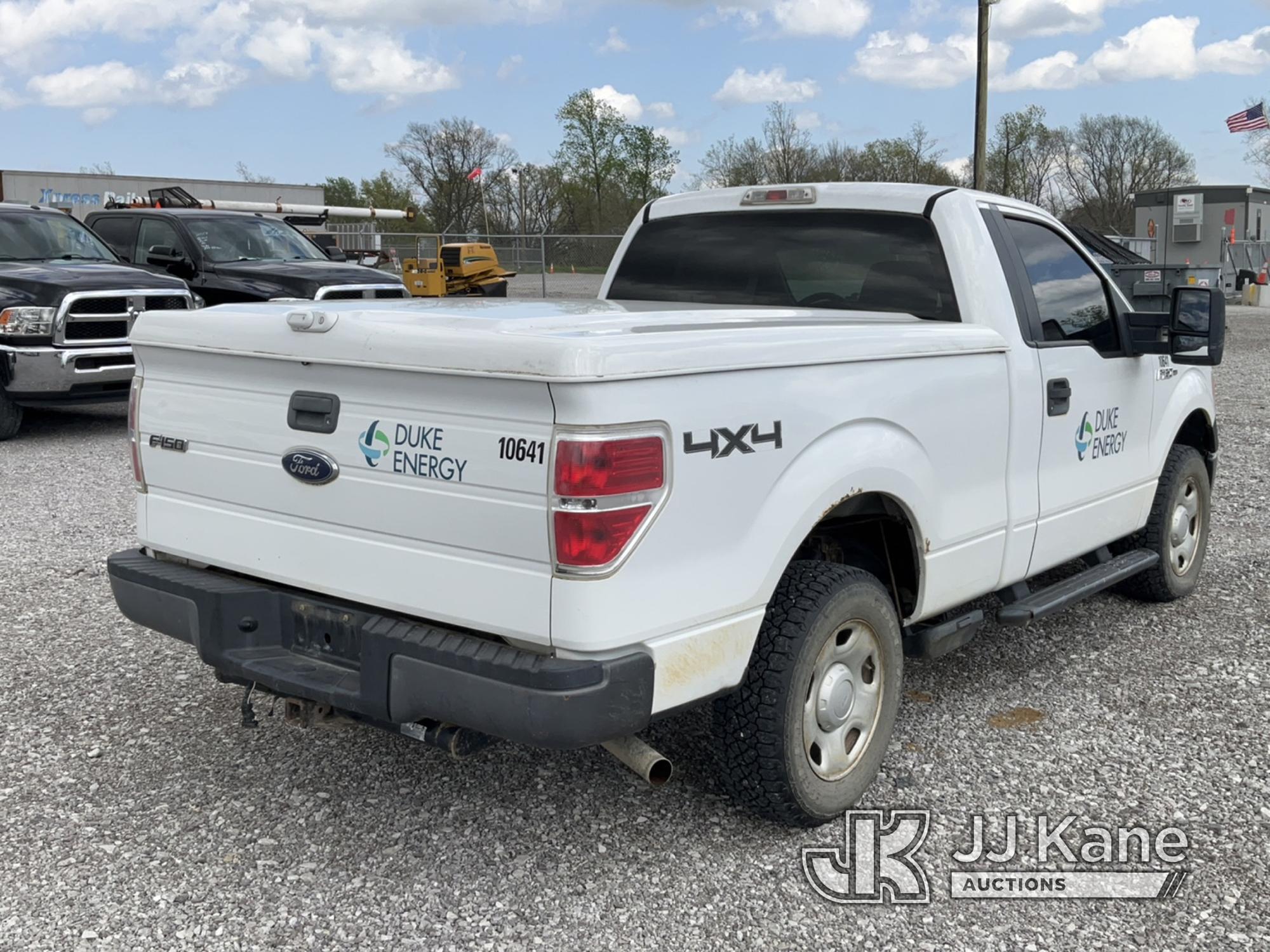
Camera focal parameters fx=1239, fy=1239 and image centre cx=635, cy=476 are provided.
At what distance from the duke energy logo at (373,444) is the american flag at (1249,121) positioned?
37.1m

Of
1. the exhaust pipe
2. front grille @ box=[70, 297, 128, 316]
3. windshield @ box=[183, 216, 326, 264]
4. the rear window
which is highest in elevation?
windshield @ box=[183, 216, 326, 264]

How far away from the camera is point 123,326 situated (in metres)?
11.1

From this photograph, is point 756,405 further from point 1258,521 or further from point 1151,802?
point 1258,521

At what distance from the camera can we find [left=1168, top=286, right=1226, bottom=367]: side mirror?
16.2 ft

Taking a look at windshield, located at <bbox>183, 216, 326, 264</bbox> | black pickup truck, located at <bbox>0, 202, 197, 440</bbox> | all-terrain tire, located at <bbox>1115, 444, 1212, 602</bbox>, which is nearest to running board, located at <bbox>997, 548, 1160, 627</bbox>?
all-terrain tire, located at <bbox>1115, 444, 1212, 602</bbox>

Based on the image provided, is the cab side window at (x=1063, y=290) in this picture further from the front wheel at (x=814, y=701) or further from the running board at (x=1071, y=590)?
the front wheel at (x=814, y=701)

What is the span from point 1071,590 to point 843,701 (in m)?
1.63

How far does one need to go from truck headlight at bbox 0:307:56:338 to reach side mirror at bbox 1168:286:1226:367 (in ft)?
29.7

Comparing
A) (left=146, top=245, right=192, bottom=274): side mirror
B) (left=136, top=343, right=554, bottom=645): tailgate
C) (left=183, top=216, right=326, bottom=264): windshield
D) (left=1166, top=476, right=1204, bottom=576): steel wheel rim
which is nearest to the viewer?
(left=136, top=343, right=554, bottom=645): tailgate

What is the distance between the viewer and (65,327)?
1059 centimetres

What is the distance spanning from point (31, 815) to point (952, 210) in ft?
11.9

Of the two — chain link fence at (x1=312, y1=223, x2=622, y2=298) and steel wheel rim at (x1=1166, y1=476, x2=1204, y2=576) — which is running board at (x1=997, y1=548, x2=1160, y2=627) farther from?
chain link fence at (x1=312, y1=223, x2=622, y2=298)

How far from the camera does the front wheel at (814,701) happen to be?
3.36 m

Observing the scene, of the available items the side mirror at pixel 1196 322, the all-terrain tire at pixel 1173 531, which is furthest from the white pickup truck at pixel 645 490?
the all-terrain tire at pixel 1173 531
